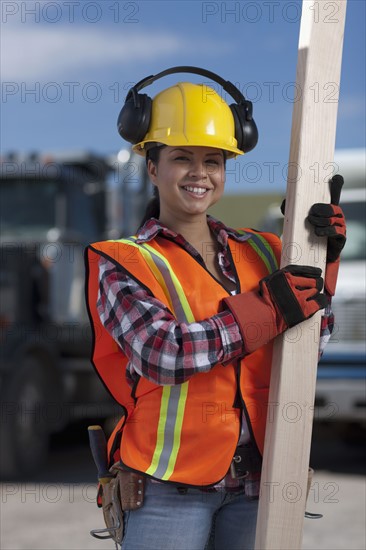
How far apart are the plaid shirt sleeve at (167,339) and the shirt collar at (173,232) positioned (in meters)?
0.17

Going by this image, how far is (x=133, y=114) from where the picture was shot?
2629 millimetres

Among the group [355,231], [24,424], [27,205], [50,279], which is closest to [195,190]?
[24,424]

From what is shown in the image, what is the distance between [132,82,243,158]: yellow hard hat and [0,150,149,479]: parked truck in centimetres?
499

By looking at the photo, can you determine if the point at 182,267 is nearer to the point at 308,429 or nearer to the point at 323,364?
the point at 308,429

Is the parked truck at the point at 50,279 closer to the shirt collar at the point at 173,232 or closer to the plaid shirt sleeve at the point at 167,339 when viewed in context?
the shirt collar at the point at 173,232

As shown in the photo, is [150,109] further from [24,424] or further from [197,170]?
[24,424]

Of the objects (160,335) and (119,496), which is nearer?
(160,335)

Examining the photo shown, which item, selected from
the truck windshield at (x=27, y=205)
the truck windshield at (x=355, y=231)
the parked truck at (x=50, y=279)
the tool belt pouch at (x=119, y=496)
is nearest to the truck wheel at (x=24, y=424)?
the parked truck at (x=50, y=279)

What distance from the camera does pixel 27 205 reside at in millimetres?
8375

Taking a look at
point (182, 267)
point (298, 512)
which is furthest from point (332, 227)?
point (298, 512)

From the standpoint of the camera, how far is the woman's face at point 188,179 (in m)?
2.53

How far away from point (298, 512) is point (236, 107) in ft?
3.69

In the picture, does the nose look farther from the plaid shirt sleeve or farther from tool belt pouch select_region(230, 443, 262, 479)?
tool belt pouch select_region(230, 443, 262, 479)

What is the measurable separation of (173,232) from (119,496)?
70cm
